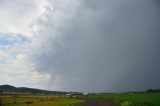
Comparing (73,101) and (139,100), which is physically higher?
(73,101)

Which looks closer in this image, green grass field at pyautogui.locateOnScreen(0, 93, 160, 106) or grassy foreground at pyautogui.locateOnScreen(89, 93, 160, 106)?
grassy foreground at pyautogui.locateOnScreen(89, 93, 160, 106)

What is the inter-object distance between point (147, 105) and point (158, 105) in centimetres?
185

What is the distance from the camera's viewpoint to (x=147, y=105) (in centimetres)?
5241

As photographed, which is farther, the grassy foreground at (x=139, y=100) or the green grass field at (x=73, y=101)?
the green grass field at (x=73, y=101)

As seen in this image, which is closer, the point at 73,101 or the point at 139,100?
the point at 139,100

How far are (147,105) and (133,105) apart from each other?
2249 mm

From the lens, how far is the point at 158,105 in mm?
51406

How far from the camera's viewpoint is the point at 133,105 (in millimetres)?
52688

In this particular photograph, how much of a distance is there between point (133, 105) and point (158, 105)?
3.99 metres
